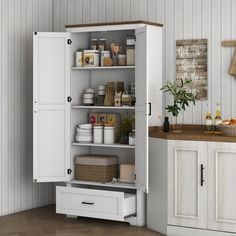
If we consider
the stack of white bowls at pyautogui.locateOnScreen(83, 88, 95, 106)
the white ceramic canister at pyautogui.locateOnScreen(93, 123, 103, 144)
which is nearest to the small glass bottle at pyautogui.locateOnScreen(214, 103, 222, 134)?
the white ceramic canister at pyautogui.locateOnScreen(93, 123, 103, 144)

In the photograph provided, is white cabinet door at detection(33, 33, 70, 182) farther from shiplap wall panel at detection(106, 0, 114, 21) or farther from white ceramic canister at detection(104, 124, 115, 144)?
shiplap wall panel at detection(106, 0, 114, 21)

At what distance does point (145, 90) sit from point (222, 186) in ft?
3.67

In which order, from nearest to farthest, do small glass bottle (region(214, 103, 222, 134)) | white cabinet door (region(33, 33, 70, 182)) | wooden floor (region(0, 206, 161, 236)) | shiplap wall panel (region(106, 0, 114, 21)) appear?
small glass bottle (region(214, 103, 222, 134))
wooden floor (region(0, 206, 161, 236))
white cabinet door (region(33, 33, 70, 182))
shiplap wall panel (region(106, 0, 114, 21))

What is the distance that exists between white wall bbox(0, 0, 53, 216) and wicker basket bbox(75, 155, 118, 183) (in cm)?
70

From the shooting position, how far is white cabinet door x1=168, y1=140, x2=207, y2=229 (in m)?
5.20

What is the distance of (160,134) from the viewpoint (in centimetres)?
544

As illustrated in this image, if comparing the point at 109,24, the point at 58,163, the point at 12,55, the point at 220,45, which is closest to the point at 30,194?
the point at 58,163

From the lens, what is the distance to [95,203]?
5.81 meters

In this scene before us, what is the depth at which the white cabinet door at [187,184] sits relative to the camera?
5199mm

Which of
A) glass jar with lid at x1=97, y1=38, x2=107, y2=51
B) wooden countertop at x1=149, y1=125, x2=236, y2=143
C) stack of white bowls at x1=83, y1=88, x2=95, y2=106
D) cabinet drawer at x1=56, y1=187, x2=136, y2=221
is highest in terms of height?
glass jar with lid at x1=97, y1=38, x2=107, y2=51

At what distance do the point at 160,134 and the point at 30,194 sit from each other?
6.26 feet

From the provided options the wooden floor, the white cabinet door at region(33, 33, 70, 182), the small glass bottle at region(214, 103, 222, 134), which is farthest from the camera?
the white cabinet door at region(33, 33, 70, 182)

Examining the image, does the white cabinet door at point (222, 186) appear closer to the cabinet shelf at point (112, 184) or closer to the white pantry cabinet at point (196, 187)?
the white pantry cabinet at point (196, 187)

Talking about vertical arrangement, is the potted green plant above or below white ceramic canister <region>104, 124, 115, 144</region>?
above
